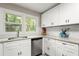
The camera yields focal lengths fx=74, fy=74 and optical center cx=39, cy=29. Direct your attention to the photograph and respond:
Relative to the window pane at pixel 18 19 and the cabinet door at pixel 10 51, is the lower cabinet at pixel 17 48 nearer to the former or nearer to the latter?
the cabinet door at pixel 10 51

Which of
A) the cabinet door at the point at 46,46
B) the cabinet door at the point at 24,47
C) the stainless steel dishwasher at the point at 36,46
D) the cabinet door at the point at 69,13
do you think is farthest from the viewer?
the cabinet door at the point at 46,46

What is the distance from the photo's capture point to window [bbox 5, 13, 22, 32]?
8.38 ft

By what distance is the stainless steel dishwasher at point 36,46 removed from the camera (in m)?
2.50

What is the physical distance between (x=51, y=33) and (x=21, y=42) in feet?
5.39

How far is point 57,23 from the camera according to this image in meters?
2.52

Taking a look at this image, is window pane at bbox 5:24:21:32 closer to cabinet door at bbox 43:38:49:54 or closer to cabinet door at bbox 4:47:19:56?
cabinet door at bbox 4:47:19:56

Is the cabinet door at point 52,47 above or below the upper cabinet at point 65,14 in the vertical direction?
below

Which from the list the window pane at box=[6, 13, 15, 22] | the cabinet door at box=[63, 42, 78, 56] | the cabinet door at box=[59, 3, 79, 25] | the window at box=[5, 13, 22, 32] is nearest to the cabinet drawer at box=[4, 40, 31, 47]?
the window at box=[5, 13, 22, 32]

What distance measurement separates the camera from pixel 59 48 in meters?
2.02

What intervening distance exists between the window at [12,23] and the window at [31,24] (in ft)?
1.35

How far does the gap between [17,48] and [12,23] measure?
1.11 m

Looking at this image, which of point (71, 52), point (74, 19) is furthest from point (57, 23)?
point (71, 52)

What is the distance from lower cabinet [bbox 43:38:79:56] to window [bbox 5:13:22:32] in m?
1.17

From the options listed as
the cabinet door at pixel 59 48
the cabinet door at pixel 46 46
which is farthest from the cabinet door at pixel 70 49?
the cabinet door at pixel 46 46
